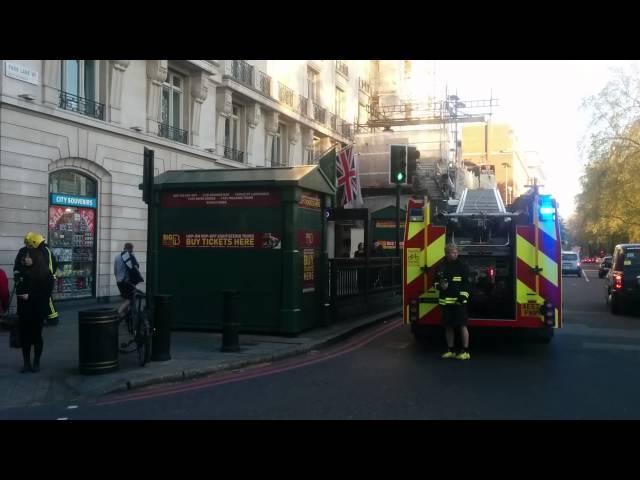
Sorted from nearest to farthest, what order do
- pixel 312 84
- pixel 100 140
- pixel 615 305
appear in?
pixel 615 305 → pixel 100 140 → pixel 312 84

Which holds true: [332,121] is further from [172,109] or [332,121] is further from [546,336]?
[546,336]

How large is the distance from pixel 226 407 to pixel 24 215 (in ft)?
31.4

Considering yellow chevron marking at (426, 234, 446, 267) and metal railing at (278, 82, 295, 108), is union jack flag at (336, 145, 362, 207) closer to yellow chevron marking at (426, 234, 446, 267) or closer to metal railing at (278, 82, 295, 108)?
yellow chevron marking at (426, 234, 446, 267)

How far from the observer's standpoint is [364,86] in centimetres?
3675

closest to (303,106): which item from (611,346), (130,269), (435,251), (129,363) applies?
(130,269)

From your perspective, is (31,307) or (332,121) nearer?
(31,307)

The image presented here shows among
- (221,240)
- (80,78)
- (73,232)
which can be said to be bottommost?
(221,240)

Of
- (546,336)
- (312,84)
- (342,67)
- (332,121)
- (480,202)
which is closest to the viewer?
(546,336)

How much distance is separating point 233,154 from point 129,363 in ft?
52.1

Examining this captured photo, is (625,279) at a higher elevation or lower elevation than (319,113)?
lower

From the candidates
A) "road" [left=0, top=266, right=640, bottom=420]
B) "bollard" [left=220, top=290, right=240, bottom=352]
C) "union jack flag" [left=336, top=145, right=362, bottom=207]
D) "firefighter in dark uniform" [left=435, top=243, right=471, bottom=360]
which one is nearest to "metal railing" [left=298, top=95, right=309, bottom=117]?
"union jack flag" [left=336, top=145, right=362, bottom=207]
